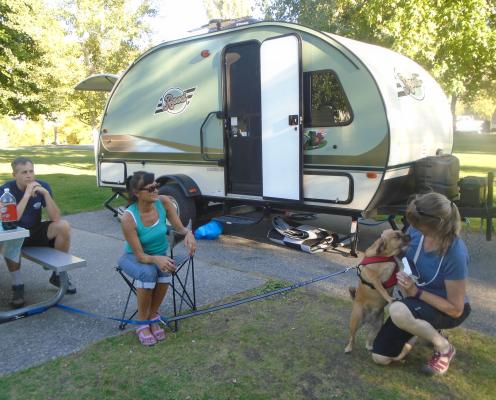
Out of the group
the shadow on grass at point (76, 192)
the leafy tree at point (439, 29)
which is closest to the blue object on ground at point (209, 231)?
the shadow on grass at point (76, 192)

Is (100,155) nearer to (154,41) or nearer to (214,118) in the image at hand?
(214,118)

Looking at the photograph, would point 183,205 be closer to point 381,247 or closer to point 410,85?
point 410,85

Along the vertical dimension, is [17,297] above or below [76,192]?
below

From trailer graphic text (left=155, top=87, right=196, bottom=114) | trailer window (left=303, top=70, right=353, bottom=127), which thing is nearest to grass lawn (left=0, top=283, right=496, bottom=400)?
trailer window (left=303, top=70, right=353, bottom=127)

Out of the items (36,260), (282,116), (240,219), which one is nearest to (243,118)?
(282,116)

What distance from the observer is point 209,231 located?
6.91m

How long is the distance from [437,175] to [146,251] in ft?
12.1

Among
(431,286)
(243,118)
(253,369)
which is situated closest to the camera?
(431,286)

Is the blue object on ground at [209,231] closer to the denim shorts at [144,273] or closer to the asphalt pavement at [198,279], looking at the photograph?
the asphalt pavement at [198,279]

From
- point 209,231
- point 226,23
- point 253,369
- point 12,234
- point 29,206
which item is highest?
point 226,23

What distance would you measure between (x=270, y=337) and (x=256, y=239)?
329cm

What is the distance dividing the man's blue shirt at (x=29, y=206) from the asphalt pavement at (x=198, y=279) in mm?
734

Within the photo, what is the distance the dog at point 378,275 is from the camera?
316 cm

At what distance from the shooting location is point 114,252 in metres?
6.39
